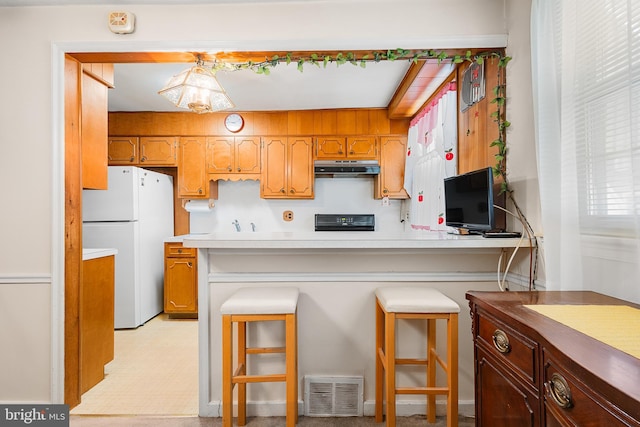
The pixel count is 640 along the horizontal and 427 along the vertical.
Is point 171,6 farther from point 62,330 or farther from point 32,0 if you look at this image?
point 62,330

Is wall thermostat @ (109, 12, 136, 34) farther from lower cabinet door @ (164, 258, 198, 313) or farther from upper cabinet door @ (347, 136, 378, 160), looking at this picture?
upper cabinet door @ (347, 136, 378, 160)

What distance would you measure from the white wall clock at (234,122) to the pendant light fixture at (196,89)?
1.80 m

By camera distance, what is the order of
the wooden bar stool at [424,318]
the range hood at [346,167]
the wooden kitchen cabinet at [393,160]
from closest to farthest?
the wooden bar stool at [424,318], the range hood at [346,167], the wooden kitchen cabinet at [393,160]

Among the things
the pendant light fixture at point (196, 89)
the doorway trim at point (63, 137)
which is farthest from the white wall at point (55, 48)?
the pendant light fixture at point (196, 89)

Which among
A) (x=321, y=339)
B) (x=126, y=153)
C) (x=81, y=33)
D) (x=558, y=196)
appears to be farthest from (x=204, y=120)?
(x=558, y=196)

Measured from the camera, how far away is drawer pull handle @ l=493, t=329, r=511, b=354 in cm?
106

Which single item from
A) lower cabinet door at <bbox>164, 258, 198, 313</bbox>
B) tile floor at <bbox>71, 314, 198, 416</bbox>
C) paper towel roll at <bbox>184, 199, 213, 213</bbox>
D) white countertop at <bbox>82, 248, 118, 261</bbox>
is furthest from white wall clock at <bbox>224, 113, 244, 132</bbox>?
tile floor at <bbox>71, 314, 198, 416</bbox>

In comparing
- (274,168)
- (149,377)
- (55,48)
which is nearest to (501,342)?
(149,377)

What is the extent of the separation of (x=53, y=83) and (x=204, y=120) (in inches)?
90.0

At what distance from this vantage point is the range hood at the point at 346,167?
160 inches

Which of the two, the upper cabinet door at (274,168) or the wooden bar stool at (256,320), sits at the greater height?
the upper cabinet door at (274,168)

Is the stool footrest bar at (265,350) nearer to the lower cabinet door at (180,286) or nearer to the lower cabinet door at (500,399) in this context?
the lower cabinet door at (500,399)

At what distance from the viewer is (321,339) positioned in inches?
79.4

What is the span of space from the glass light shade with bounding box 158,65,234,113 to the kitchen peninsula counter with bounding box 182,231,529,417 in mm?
975
